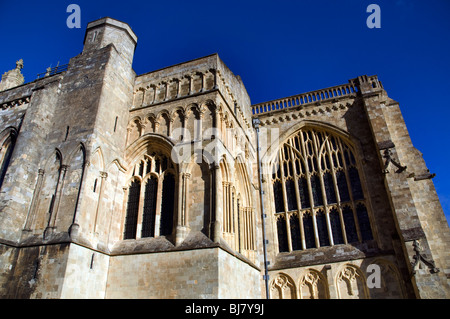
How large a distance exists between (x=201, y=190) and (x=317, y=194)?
23.1ft

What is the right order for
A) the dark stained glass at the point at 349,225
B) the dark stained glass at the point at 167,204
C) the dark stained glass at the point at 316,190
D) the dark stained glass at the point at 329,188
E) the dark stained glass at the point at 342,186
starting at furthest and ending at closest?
the dark stained glass at the point at 316,190 < the dark stained glass at the point at 329,188 < the dark stained glass at the point at 342,186 < the dark stained glass at the point at 349,225 < the dark stained glass at the point at 167,204

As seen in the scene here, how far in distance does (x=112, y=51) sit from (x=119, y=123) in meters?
3.08

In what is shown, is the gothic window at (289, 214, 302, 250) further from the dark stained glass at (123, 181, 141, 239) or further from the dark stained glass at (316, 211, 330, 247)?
the dark stained glass at (123, 181, 141, 239)

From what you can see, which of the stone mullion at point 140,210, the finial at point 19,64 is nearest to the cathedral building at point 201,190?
the stone mullion at point 140,210

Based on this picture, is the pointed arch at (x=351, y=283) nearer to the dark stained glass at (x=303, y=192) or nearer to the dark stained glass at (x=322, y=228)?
the dark stained glass at (x=322, y=228)

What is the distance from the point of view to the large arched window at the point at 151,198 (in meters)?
11.1

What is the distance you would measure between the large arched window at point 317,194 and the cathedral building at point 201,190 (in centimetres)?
7

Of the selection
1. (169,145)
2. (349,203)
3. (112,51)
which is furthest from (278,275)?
(112,51)

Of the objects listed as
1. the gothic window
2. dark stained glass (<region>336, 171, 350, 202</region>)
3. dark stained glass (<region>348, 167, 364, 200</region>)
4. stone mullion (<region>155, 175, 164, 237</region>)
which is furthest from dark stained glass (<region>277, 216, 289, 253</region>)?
stone mullion (<region>155, 175, 164, 237</region>)

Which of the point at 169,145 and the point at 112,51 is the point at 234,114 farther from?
the point at 112,51

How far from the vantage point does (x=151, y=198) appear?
11.8 metres

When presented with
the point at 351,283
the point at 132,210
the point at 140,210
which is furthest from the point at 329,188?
the point at 132,210

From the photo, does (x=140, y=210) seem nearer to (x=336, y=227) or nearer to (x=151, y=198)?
(x=151, y=198)

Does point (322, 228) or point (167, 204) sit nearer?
point (167, 204)
